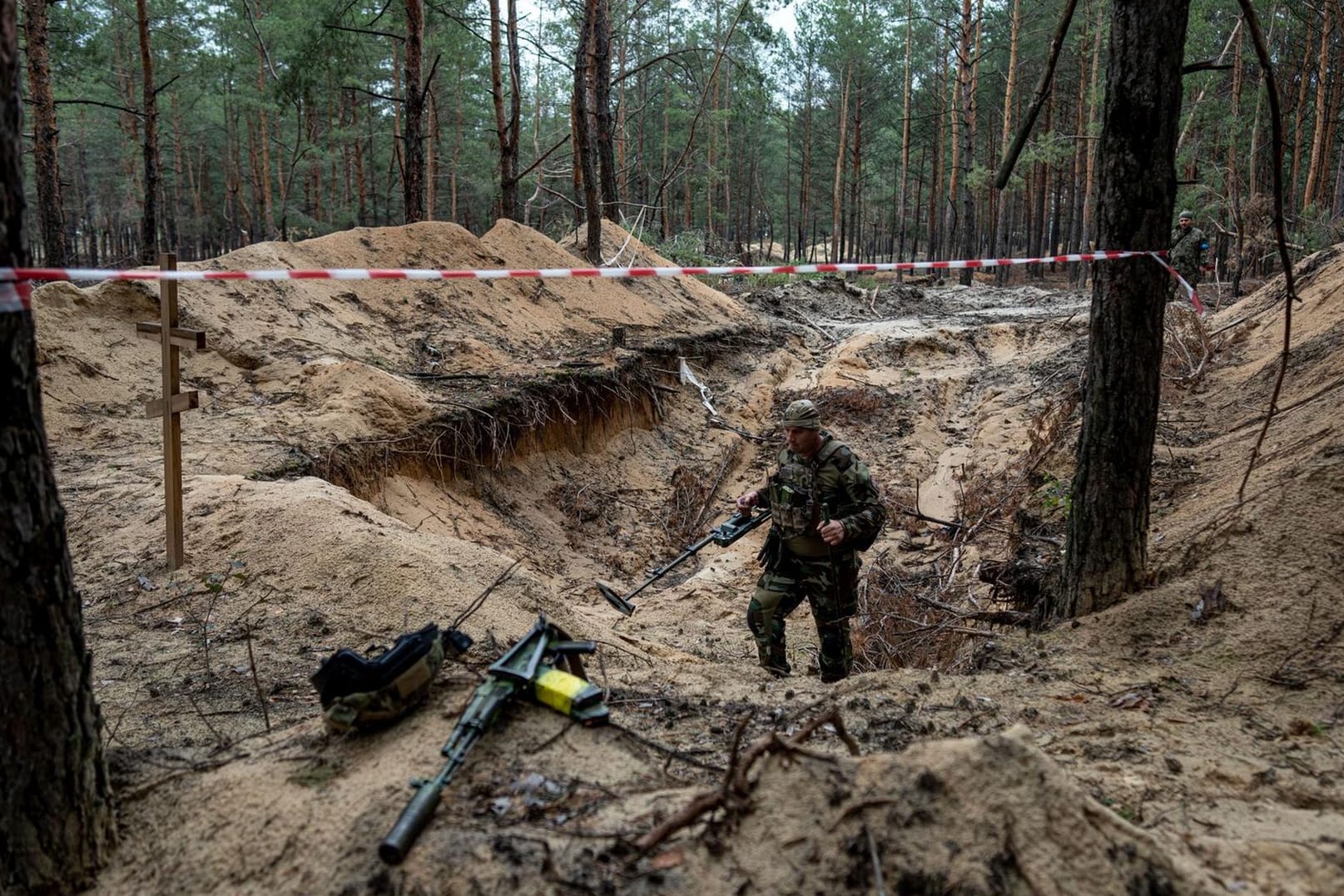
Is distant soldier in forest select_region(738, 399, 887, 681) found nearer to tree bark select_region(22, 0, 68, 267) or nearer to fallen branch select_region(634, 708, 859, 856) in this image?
fallen branch select_region(634, 708, 859, 856)

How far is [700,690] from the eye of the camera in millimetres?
4301

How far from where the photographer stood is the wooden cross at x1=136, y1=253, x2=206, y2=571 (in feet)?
16.1

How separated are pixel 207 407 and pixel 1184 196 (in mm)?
26635

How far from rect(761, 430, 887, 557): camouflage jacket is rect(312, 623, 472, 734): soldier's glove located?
119 inches

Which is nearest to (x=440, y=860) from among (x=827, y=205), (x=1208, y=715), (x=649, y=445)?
(x=1208, y=715)

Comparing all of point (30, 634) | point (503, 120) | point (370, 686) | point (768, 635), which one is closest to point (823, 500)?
point (768, 635)

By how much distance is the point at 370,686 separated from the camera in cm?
274

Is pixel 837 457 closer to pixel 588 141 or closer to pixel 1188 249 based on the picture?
pixel 588 141

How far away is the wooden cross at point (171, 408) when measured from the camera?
4.91 meters

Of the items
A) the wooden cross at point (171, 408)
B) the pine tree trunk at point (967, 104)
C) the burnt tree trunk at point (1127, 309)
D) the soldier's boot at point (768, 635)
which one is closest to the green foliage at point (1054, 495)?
the burnt tree trunk at point (1127, 309)

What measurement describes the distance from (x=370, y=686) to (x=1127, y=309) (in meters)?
3.96

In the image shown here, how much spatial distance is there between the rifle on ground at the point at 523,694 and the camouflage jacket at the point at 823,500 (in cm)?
257

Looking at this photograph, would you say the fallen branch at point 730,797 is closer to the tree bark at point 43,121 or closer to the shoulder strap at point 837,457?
the shoulder strap at point 837,457

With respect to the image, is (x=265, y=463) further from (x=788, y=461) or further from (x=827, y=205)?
(x=827, y=205)
